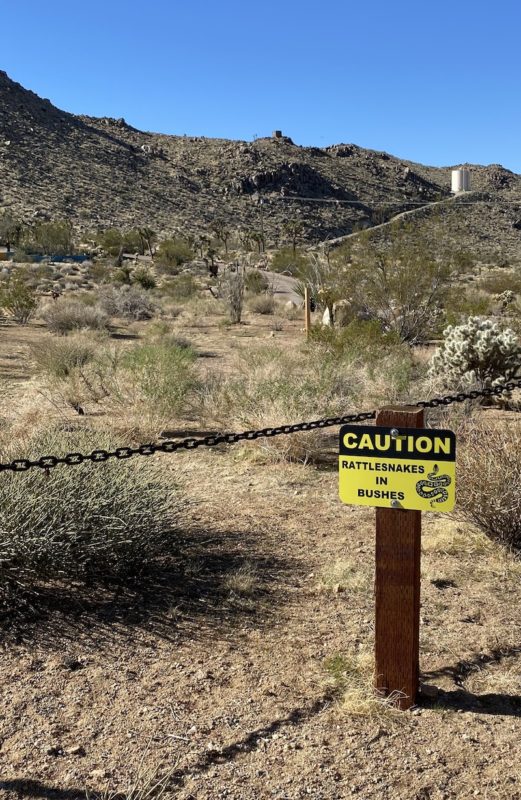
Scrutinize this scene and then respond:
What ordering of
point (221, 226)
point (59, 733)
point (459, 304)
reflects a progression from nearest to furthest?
point (59, 733)
point (459, 304)
point (221, 226)

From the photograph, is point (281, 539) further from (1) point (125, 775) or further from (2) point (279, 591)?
(1) point (125, 775)

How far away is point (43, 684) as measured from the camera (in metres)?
3.85

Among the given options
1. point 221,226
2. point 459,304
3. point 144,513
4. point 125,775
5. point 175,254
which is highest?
point 221,226

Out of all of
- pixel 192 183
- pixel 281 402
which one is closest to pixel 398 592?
pixel 281 402

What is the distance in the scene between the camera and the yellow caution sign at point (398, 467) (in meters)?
3.32

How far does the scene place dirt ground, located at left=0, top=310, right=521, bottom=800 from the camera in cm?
320

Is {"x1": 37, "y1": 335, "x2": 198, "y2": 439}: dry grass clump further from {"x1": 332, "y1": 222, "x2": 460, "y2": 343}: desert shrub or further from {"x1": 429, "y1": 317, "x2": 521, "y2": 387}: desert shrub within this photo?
{"x1": 332, "y1": 222, "x2": 460, "y2": 343}: desert shrub

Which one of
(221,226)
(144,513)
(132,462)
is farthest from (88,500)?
(221,226)

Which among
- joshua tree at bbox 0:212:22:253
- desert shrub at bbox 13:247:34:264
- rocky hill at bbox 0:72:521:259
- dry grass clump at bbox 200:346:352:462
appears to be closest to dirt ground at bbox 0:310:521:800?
dry grass clump at bbox 200:346:352:462

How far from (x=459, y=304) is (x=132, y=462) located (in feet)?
42.7

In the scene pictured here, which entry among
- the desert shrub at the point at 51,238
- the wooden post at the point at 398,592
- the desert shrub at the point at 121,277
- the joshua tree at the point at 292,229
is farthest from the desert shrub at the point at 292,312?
the joshua tree at the point at 292,229

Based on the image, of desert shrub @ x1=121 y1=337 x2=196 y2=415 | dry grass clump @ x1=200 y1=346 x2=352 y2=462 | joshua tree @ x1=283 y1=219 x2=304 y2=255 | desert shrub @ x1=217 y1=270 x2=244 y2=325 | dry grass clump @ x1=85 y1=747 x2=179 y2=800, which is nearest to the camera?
dry grass clump @ x1=85 y1=747 x2=179 y2=800

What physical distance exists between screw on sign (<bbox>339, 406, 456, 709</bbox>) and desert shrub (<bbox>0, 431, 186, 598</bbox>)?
6.20ft

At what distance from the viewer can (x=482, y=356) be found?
11.1 meters
